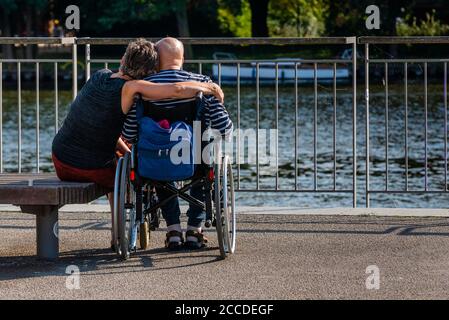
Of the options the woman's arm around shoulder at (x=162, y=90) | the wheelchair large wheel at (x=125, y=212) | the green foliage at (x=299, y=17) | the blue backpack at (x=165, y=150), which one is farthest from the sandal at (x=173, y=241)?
the green foliage at (x=299, y=17)

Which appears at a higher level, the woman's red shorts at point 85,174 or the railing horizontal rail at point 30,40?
the railing horizontal rail at point 30,40

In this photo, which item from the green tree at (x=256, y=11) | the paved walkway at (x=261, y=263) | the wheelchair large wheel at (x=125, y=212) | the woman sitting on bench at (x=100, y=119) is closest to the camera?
the paved walkway at (x=261, y=263)

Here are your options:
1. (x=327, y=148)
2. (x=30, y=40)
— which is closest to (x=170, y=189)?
(x=30, y=40)

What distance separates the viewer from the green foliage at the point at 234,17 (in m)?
70.2

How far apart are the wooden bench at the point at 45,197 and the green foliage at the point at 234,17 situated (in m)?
61.4

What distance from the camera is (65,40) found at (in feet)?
34.0

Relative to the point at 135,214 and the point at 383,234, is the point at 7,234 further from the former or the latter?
the point at 383,234

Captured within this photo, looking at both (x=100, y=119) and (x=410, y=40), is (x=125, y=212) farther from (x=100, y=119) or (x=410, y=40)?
(x=410, y=40)

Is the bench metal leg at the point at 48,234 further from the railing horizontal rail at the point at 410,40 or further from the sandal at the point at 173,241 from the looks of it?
the railing horizontal rail at the point at 410,40

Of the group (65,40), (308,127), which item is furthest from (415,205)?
(308,127)

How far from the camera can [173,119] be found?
322 inches

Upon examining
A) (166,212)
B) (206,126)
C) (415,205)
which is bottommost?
(415,205)

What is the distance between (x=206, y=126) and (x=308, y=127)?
86.2 feet
